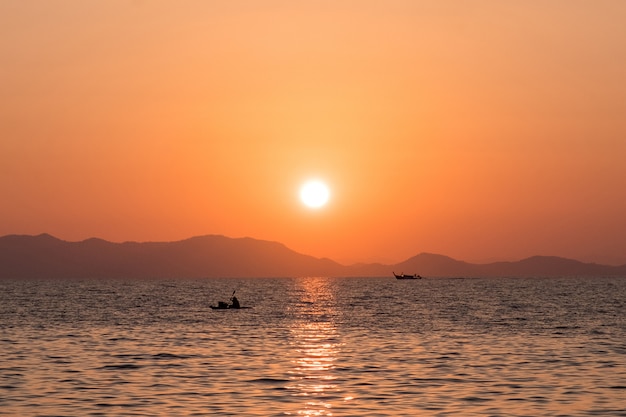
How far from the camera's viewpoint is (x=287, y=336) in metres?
77.2

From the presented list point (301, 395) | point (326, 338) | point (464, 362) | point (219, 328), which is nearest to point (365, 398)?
point (301, 395)

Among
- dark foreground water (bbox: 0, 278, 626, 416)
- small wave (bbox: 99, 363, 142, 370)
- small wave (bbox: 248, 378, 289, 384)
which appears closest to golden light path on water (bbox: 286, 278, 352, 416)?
dark foreground water (bbox: 0, 278, 626, 416)

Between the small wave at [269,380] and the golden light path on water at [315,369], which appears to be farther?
the small wave at [269,380]

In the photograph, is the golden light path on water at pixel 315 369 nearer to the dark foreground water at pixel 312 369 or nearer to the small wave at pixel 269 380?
the dark foreground water at pixel 312 369

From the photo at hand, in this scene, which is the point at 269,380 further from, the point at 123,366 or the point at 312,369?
the point at 123,366

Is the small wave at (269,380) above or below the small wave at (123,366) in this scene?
below

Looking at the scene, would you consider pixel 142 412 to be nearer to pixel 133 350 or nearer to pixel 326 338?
pixel 133 350

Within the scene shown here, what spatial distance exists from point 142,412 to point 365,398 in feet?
31.3

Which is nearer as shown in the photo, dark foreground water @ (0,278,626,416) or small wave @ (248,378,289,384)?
dark foreground water @ (0,278,626,416)

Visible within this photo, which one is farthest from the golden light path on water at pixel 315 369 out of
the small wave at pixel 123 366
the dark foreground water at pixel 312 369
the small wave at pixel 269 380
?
the small wave at pixel 123 366

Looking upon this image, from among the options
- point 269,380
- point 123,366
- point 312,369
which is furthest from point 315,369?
point 123,366

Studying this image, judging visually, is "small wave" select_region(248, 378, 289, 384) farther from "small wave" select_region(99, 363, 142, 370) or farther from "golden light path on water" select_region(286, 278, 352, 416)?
"small wave" select_region(99, 363, 142, 370)

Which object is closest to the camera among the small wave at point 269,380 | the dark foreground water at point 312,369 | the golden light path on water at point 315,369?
the dark foreground water at point 312,369

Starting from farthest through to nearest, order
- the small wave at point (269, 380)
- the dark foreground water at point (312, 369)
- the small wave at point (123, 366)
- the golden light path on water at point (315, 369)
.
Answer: the small wave at point (123, 366), the small wave at point (269, 380), the golden light path on water at point (315, 369), the dark foreground water at point (312, 369)
